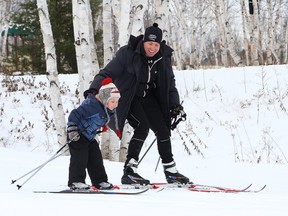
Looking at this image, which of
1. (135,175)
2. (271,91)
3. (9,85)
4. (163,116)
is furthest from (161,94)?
(9,85)

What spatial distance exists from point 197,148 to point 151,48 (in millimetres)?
4440

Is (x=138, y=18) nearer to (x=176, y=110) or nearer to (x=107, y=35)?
(x=107, y=35)

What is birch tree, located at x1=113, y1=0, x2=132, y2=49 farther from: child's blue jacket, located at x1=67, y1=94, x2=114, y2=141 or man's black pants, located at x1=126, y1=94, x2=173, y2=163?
child's blue jacket, located at x1=67, y1=94, x2=114, y2=141

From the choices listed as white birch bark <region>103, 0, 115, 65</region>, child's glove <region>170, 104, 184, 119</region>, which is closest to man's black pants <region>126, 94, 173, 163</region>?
child's glove <region>170, 104, 184, 119</region>

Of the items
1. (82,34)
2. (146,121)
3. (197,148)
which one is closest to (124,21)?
(82,34)

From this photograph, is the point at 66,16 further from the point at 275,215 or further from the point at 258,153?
the point at 275,215

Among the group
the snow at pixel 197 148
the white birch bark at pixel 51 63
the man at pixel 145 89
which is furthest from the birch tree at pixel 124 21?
the man at pixel 145 89

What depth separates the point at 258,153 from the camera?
894 centimetres

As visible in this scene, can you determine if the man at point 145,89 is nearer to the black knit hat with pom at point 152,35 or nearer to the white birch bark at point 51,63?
the black knit hat with pom at point 152,35

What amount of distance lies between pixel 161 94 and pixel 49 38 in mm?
3485

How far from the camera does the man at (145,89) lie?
16.0 ft

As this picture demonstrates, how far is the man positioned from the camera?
4883 mm

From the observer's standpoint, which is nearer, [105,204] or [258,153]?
[105,204]

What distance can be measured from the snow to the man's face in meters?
1.39
